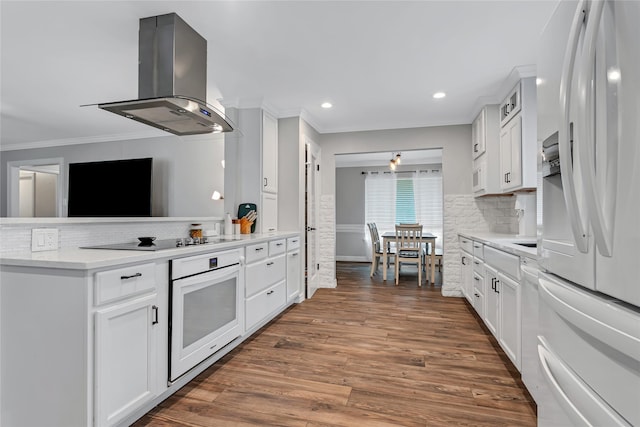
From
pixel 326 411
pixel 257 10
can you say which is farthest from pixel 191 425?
pixel 257 10

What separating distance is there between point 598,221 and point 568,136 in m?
0.26

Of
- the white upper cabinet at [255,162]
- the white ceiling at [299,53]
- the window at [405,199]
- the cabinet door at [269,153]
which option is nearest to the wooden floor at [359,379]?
the white upper cabinet at [255,162]

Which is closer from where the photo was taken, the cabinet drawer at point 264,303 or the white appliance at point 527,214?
the cabinet drawer at point 264,303

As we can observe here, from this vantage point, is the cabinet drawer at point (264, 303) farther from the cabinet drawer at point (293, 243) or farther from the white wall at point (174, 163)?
the white wall at point (174, 163)

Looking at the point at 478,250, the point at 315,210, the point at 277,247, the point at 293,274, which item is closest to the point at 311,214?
the point at 315,210

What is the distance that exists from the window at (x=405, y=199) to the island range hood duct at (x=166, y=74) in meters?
5.93

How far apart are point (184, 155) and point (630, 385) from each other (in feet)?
17.6

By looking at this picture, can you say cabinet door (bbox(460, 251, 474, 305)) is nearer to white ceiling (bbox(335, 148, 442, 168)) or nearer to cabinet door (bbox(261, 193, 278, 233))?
cabinet door (bbox(261, 193, 278, 233))

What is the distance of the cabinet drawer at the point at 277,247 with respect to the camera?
328 centimetres

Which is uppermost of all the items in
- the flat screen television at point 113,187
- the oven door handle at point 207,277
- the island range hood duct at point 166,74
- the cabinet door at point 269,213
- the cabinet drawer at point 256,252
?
the island range hood duct at point 166,74

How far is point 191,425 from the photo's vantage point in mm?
1715

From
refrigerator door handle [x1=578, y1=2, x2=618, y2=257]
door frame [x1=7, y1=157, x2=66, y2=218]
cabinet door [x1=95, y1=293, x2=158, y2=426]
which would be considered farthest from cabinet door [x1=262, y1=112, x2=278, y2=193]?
refrigerator door handle [x1=578, y1=2, x2=618, y2=257]

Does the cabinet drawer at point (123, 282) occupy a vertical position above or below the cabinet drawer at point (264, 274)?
above

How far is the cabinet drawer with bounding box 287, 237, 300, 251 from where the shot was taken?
12.4 ft
